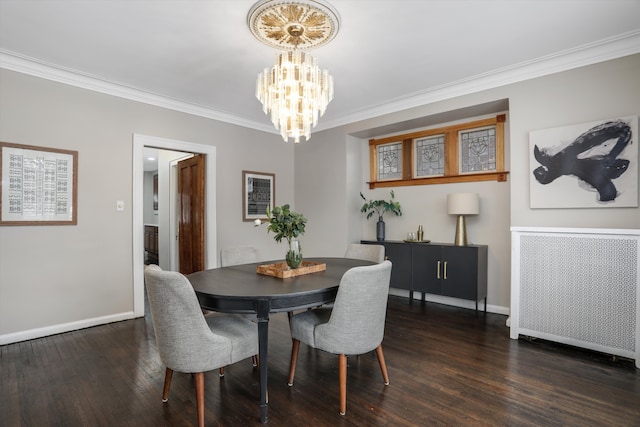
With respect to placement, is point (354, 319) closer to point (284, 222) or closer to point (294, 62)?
point (284, 222)

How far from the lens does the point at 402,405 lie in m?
2.02

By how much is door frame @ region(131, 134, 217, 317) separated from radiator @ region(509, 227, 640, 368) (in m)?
3.65

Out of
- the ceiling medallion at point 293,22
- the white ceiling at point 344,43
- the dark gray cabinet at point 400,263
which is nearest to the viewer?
the ceiling medallion at point 293,22

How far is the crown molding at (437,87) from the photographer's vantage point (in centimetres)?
284

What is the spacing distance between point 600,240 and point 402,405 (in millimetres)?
2147

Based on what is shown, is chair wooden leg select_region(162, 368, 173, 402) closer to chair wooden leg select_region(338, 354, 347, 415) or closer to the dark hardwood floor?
the dark hardwood floor

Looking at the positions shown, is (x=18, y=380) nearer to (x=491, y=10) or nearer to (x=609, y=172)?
(x=491, y=10)

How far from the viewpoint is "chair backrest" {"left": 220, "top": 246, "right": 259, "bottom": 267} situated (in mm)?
3143

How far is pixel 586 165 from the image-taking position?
2.94m

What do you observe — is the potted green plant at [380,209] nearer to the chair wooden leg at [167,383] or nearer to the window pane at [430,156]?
the window pane at [430,156]

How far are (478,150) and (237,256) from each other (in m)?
3.11

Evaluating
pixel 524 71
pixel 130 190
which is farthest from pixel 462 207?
pixel 130 190

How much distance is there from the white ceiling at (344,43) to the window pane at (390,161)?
100 centimetres

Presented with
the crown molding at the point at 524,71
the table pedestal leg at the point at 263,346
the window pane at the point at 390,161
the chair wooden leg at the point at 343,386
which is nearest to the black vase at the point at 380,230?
the window pane at the point at 390,161
